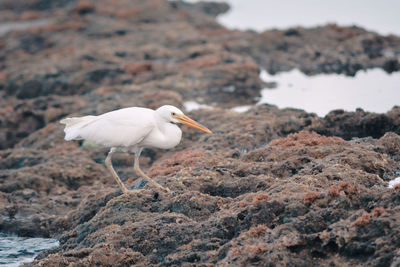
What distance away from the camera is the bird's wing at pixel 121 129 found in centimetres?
770

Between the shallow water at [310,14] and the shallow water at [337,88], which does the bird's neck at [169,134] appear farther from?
the shallow water at [310,14]

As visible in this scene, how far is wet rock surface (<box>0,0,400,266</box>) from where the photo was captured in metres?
5.56

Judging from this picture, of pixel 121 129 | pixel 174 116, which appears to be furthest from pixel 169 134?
pixel 121 129

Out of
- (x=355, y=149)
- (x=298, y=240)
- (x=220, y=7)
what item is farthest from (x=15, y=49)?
(x=298, y=240)

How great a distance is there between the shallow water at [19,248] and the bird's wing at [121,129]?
1.77 metres

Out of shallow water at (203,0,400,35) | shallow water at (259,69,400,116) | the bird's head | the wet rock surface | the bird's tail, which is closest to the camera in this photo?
the wet rock surface

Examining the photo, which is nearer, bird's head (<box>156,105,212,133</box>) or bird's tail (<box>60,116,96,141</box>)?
bird's head (<box>156,105,212,133</box>)

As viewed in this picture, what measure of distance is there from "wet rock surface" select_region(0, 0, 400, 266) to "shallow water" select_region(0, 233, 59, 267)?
22 cm

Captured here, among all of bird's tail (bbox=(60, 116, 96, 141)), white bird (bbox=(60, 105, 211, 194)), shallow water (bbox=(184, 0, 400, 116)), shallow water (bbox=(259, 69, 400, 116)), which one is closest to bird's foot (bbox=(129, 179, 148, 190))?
white bird (bbox=(60, 105, 211, 194))

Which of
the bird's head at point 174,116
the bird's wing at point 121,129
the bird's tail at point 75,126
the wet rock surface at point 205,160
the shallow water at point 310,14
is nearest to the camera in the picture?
the wet rock surface at point 205,160

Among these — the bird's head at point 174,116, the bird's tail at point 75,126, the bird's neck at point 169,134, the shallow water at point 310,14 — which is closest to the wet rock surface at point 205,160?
the bird's neck at point 169,134

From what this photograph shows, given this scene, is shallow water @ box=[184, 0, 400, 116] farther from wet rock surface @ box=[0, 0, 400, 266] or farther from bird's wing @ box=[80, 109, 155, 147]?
bird's wing @ box=[80, 109, 155, 147]

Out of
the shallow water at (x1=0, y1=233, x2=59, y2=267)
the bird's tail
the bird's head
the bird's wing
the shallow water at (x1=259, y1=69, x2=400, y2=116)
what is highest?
the bird's head

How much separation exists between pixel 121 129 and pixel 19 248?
2.41 metres
